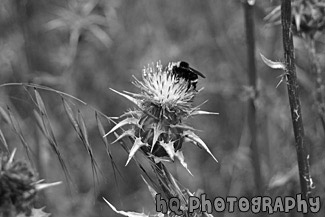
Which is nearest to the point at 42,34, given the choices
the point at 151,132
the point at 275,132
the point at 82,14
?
the point at 82,14

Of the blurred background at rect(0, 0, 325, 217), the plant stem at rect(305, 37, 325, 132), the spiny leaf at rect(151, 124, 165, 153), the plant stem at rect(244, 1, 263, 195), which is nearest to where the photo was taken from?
the spiny leaf at rect(151, 124, 165, 153)

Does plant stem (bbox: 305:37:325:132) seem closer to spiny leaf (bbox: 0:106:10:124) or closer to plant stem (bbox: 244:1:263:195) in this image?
plant stem (bbox: 244:1:263:195)

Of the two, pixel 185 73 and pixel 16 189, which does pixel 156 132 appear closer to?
pixel 185 73

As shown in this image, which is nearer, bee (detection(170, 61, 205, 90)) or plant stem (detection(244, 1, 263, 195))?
bee (detection(170, 61, 205, 90))

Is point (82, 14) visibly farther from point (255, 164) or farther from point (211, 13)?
point (255, 164)

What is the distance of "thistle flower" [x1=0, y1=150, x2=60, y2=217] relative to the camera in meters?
2.10

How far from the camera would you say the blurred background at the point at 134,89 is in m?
4.35

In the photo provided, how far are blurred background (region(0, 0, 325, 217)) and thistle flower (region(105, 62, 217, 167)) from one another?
138 centimetres

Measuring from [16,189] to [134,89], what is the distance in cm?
333

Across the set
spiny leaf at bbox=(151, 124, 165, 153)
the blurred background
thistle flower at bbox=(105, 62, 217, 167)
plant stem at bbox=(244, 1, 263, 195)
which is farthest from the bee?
the blurred background

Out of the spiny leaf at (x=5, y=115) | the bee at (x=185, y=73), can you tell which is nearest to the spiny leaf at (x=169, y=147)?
the bee at (x=185, y=73)

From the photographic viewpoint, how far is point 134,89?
17.7 feet

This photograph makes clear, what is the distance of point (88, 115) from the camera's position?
509 centimetres

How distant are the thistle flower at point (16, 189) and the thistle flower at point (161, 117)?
1.55 feet
